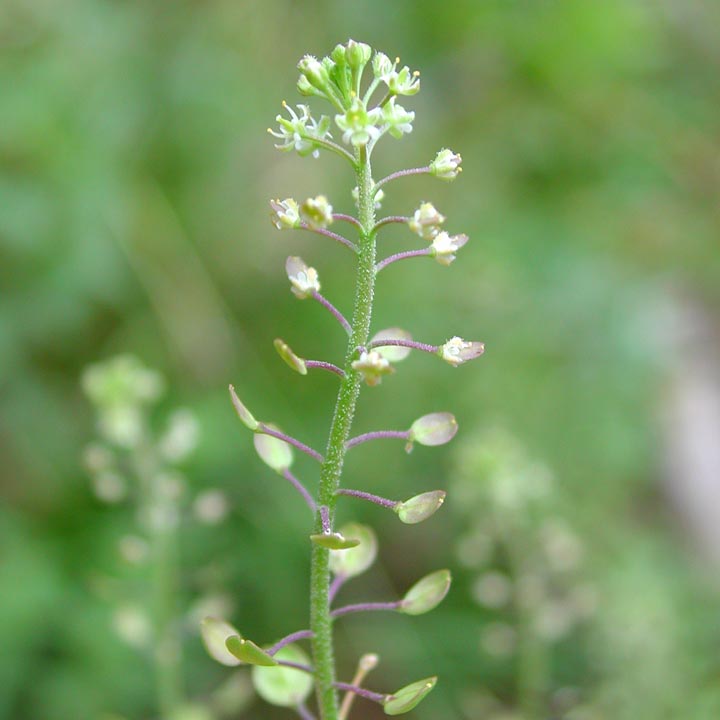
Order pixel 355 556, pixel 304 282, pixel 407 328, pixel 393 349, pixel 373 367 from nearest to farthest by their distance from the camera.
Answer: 1. pixel 373 367
2. pixel 304 282
3. pixel 393 349
4. pixel 355 556
5. pixel 407 328

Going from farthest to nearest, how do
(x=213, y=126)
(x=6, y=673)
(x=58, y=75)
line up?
1. (x=213, y=126)
2. (x=58, y=75)
3. (x=6, y=673)

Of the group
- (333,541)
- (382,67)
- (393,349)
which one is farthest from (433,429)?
(382,67)

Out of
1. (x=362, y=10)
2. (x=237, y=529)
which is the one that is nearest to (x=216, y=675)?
(x=237, y=529)

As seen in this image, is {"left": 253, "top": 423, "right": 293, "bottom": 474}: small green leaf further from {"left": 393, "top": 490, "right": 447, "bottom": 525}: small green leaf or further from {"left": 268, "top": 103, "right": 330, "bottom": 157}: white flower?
{"left": 268, "top": 103, "right": 330, "bottom": 157}: white flower

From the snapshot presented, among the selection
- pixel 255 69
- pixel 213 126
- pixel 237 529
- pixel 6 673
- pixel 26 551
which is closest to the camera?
pixel 6 673

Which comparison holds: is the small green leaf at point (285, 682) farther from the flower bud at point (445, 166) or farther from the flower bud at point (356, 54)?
the flower bud at point (356, 54)

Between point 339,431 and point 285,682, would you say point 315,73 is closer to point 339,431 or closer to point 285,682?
point 339,431

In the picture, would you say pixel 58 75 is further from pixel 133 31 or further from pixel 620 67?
pixel 620 67
